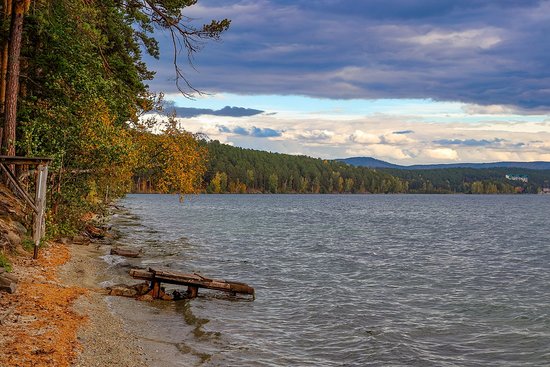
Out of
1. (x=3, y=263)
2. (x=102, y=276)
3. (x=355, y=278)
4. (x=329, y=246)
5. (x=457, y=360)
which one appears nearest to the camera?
(x=457, y=360)

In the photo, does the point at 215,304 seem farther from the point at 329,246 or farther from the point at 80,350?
the point at 329,246

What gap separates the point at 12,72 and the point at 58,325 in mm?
15756

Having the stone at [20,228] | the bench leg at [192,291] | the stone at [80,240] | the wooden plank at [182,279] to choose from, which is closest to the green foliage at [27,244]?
the stone at [20,228]

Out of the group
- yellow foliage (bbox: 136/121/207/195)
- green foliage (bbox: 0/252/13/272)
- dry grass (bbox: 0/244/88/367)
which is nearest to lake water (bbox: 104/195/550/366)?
dry grass (bbox: 0/244/88/367)

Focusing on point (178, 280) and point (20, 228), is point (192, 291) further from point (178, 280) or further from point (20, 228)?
point (20, 228)

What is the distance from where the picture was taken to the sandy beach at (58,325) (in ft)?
38.0

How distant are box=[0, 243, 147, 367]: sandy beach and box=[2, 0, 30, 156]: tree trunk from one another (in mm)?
6711

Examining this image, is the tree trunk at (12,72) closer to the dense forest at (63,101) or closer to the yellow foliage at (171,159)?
the dense forest at (63,101)

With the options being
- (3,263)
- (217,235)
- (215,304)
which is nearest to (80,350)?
(3,263)

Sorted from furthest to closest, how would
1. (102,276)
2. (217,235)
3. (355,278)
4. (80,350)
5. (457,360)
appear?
(217,235)
(355,278)
(102,276)
(457,360)
(80,350)

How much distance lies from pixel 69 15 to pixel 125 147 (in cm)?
935

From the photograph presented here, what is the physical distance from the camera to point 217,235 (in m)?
59.1

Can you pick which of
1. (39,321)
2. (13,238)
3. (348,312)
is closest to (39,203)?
(13,238)

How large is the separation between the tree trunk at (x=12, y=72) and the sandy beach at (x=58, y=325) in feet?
22.0
